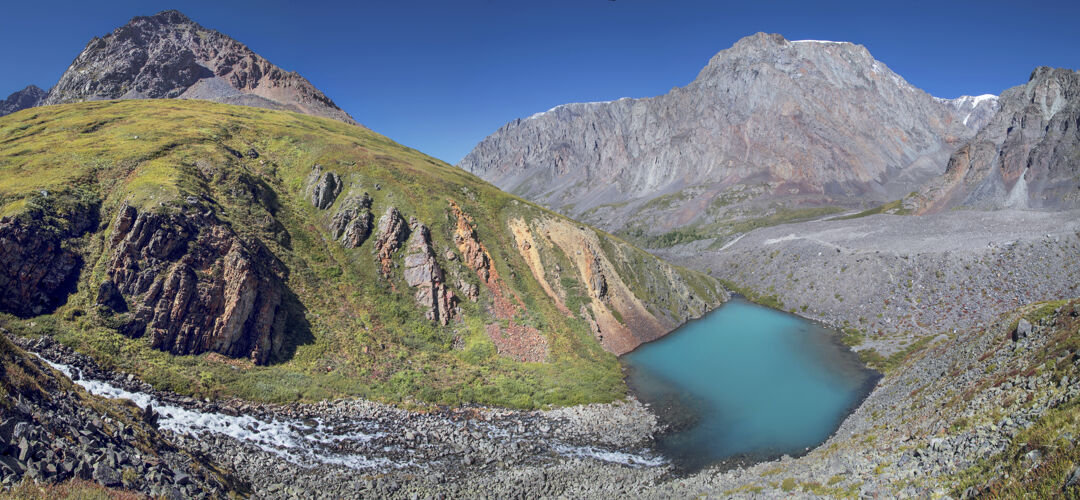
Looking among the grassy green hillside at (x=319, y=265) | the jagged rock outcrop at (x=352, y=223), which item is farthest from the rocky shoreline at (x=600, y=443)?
the jagged rock outcrop at (x=352, y=223)

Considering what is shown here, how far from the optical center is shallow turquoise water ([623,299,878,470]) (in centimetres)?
3844

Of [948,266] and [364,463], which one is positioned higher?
[948,266]

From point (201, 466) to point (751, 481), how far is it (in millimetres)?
30027

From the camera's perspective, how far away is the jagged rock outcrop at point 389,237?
53.1 m

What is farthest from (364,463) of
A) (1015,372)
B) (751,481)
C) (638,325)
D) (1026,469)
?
(638,325)

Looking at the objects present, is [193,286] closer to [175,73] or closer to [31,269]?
[31,269]

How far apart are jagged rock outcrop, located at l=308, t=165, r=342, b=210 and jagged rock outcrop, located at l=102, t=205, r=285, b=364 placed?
1605 centimetres

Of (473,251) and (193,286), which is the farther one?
(473,251)

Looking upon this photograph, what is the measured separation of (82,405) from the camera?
21.3 m

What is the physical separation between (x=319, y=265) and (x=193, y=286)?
13525 mm

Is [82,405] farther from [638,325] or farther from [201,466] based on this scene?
[638,325]

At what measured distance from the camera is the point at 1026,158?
122 meters

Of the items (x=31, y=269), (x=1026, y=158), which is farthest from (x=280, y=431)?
(x=1026, y=158)

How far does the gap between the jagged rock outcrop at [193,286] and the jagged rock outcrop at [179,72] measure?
337 ft
